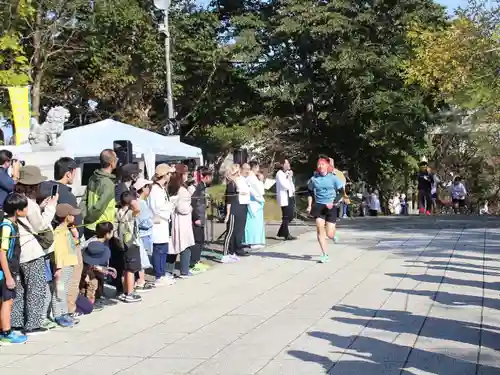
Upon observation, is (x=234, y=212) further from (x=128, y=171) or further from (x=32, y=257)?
(x=32, y=257)

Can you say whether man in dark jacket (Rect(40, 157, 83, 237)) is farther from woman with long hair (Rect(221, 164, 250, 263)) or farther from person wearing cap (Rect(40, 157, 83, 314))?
woman with long hair (Rect(221, 164, 250, 263))

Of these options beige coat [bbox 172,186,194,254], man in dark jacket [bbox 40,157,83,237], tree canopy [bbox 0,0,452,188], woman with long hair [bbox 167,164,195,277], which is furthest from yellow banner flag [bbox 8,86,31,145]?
tree canopy [bbox 0,0,452,188]

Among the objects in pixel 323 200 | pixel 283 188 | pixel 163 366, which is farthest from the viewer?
pixel 283 188

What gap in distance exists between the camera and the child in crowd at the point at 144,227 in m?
9.98

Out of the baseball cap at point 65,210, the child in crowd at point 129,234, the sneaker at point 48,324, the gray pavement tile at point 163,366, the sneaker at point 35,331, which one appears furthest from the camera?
the child in crowd at point 129,234

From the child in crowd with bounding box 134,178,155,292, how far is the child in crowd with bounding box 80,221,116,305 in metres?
0.82

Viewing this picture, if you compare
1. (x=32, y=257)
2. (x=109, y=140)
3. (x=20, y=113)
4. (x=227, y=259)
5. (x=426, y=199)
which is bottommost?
(x=227, y=259)

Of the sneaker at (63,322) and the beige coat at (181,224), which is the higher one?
the beige coat at (181,224)

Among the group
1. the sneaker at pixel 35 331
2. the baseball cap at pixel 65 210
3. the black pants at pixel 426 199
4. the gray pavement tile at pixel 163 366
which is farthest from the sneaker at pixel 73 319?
the black pants at pixel 426 199

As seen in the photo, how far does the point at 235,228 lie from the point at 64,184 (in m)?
5.33

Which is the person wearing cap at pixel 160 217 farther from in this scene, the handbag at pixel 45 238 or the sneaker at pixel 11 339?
the sneaker at pixel 11 339

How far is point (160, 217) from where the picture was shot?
10539 mm

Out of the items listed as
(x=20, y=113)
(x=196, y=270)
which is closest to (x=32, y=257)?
(x=196, y=270)

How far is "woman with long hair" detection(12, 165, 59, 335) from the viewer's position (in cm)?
736
